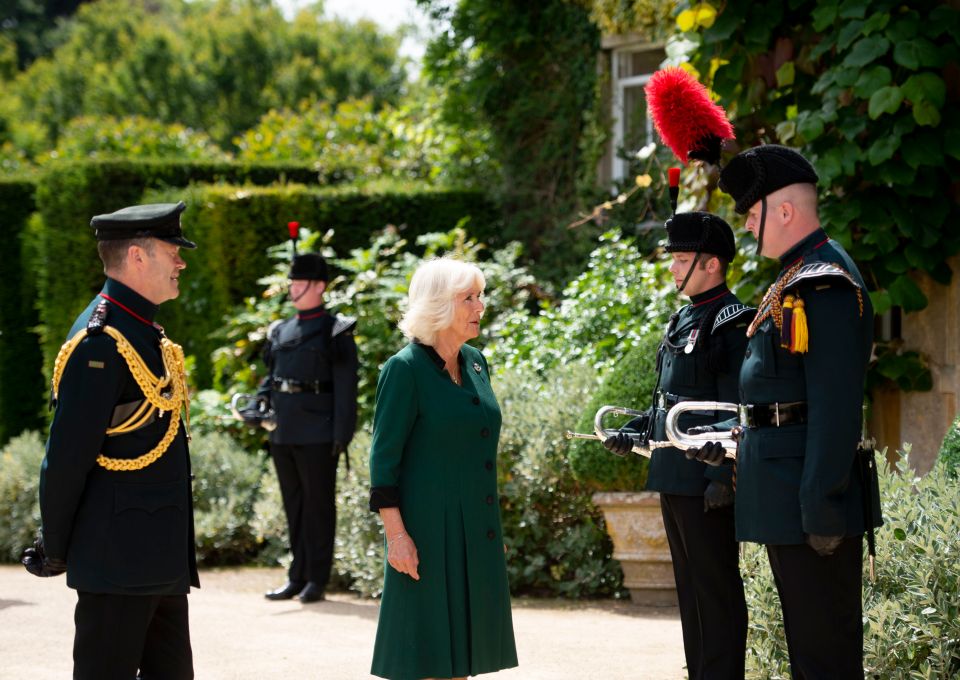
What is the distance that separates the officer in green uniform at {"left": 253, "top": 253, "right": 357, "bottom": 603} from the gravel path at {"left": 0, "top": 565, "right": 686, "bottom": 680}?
30cm

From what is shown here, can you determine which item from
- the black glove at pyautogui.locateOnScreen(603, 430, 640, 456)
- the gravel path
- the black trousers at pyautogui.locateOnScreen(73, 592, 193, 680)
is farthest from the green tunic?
the gravel path

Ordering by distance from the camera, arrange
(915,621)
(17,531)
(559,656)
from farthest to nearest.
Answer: (17,531)
(559,656)
(915,621)

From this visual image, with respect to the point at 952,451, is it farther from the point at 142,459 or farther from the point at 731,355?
the point at 142,459

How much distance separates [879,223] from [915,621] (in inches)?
105

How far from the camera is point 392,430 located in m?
3.88

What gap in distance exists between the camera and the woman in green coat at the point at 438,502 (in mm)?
3828

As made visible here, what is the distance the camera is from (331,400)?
24.0 ft

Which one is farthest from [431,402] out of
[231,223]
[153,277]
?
[231,223]

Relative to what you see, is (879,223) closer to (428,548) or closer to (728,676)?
(728,676)

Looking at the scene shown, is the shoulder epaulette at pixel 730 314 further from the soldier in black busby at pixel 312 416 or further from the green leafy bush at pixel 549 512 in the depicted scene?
the soldier in black busby at pixel 312 416

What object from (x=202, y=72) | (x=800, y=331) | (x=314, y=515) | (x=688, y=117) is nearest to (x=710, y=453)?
(x=800, y=331)

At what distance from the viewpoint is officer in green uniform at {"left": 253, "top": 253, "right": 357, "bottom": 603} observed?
7.26 m

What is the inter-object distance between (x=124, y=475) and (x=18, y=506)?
637 cm

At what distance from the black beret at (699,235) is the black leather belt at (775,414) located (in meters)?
0.96
